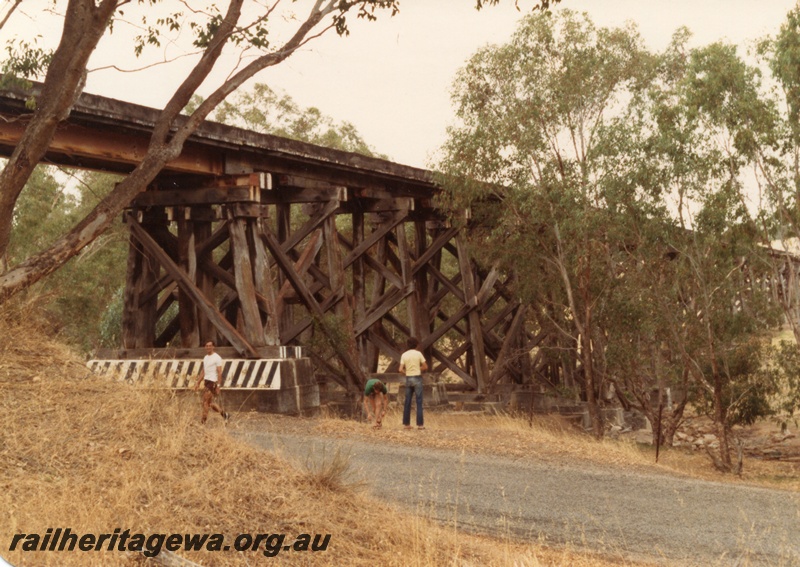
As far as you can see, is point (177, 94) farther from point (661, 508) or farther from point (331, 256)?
point (331, 256)

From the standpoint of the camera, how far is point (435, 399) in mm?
20797

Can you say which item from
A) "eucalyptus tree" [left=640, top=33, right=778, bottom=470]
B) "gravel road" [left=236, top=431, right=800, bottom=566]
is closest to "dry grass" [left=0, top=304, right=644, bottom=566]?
"gravel road" [left=236, top=431, right=800, bottom=566]

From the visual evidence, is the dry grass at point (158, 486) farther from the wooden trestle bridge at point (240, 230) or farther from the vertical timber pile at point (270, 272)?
the vertical timber pile at point (270, 272)

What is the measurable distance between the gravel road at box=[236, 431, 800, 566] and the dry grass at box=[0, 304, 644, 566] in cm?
70

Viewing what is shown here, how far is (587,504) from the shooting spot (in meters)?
9.97

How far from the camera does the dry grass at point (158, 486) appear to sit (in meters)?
6.75

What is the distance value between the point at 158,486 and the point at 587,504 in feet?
15.3

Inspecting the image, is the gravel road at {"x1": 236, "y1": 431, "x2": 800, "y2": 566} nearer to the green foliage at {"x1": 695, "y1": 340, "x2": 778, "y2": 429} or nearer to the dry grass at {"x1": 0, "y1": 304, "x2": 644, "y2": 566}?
the dry grass at {"x1": 0, "y1": 304, "x2": 644, "y2": 566}

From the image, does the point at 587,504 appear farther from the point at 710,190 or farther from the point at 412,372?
the point at 710,190

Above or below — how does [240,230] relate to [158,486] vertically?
above

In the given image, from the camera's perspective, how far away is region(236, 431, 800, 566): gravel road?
8.25m

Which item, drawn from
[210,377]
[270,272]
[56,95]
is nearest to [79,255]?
[270,272]

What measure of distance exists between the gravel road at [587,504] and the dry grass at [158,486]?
2.30 feet

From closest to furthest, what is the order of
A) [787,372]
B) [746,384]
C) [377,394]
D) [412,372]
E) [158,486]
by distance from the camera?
[158,486] → [377,394] → [412,372] → [787,372] → [746,384]
